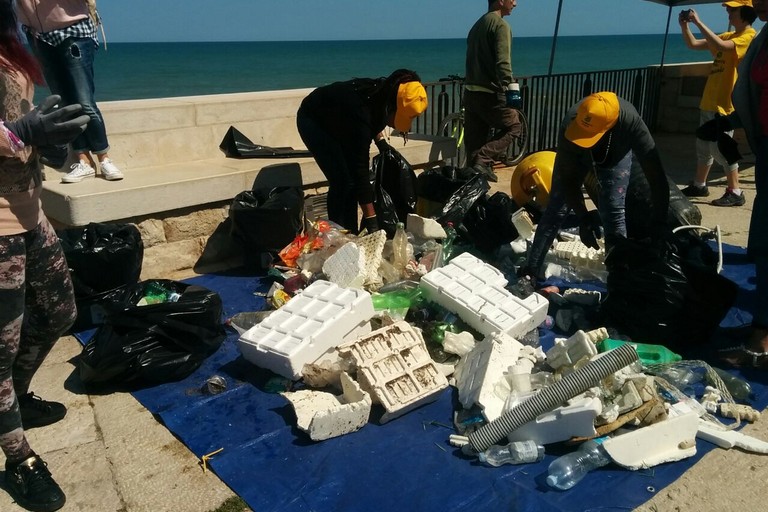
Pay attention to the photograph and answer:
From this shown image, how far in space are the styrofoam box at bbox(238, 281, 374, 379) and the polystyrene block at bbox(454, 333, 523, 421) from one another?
63 cm

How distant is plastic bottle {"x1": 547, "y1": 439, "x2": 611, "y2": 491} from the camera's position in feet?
8.80

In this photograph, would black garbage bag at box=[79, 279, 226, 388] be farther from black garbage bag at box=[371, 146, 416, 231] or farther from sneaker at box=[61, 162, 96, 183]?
black garbage bag at box=[371, 146, 416, 231]

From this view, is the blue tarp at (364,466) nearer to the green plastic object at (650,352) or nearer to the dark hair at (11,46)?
the green plastic object at (650,352)

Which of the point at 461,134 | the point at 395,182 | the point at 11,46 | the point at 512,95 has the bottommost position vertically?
the point at 461,134

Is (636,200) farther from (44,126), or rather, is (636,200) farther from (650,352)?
(44,126)

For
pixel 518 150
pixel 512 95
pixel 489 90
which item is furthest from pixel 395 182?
pixel 518 150

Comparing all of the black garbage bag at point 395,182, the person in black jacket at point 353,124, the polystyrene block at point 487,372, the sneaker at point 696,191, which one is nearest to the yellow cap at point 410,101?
the person in black jacket at point 353,124

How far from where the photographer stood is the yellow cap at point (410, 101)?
446cm

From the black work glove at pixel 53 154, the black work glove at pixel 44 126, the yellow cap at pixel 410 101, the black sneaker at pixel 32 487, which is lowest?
the black sneaker at pixel 32 487

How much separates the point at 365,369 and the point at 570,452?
3.29 ft

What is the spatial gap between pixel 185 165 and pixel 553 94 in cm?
624

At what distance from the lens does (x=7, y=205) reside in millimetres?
2242

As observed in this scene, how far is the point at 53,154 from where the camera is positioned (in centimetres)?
232

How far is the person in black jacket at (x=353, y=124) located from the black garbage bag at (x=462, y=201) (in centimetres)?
60
